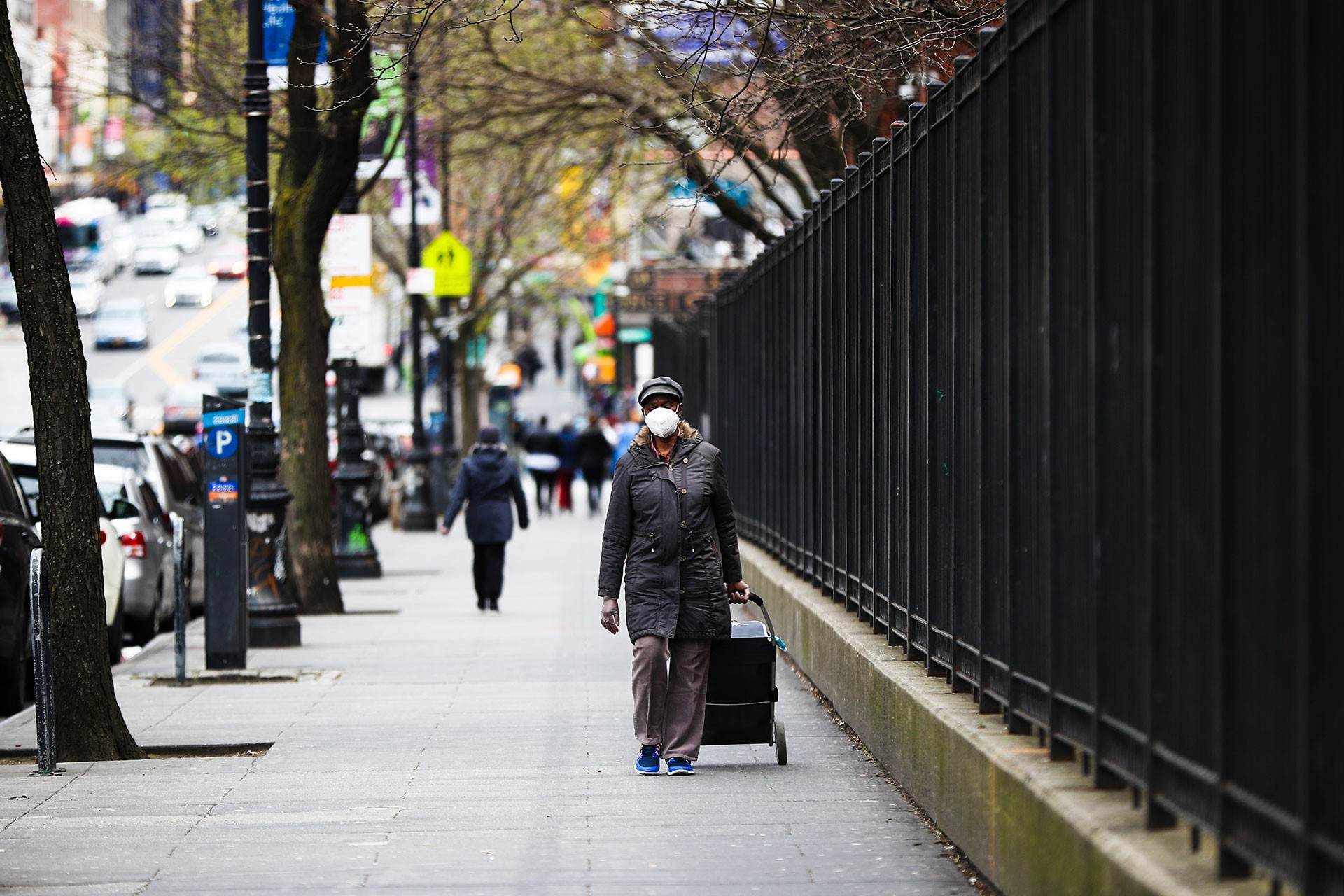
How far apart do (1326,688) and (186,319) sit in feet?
263

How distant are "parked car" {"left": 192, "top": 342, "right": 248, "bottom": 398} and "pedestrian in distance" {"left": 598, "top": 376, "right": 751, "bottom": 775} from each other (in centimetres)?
5560

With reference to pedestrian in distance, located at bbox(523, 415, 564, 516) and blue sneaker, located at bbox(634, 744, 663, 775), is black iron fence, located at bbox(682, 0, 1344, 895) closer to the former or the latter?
blue sneaker, located at bbox(634, 744, 663, 775)

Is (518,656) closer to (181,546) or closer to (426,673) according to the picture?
(426,673)

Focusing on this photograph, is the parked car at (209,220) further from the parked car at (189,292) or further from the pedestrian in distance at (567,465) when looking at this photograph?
the parked car at (189,292)

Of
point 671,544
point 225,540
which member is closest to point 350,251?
point 225,540

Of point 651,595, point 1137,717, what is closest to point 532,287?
point 651,595

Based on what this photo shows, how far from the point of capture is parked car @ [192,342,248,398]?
211 ft

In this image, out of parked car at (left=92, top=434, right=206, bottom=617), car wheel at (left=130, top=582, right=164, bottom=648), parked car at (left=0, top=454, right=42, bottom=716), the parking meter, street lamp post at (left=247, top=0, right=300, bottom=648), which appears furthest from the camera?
→ parked car at (left=92, top=434, right=206, bottom=617)

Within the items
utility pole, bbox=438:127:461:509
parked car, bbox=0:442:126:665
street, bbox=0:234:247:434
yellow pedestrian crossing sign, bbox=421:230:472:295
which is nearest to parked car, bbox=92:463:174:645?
parked car, bbox=0:442:126:665

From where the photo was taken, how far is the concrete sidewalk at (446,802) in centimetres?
699

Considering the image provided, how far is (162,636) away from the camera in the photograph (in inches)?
687

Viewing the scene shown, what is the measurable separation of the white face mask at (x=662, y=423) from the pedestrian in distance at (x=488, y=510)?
31.9 ft

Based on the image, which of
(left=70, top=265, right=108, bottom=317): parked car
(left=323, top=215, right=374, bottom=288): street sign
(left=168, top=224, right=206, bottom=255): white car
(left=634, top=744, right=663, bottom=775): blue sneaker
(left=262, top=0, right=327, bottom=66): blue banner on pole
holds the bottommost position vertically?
(left=634, top=744, right=663, bottom=775): blue sneaker

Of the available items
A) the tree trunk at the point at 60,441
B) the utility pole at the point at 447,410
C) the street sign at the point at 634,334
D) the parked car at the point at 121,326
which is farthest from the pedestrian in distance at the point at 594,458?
the parked car at the point at 121,326
